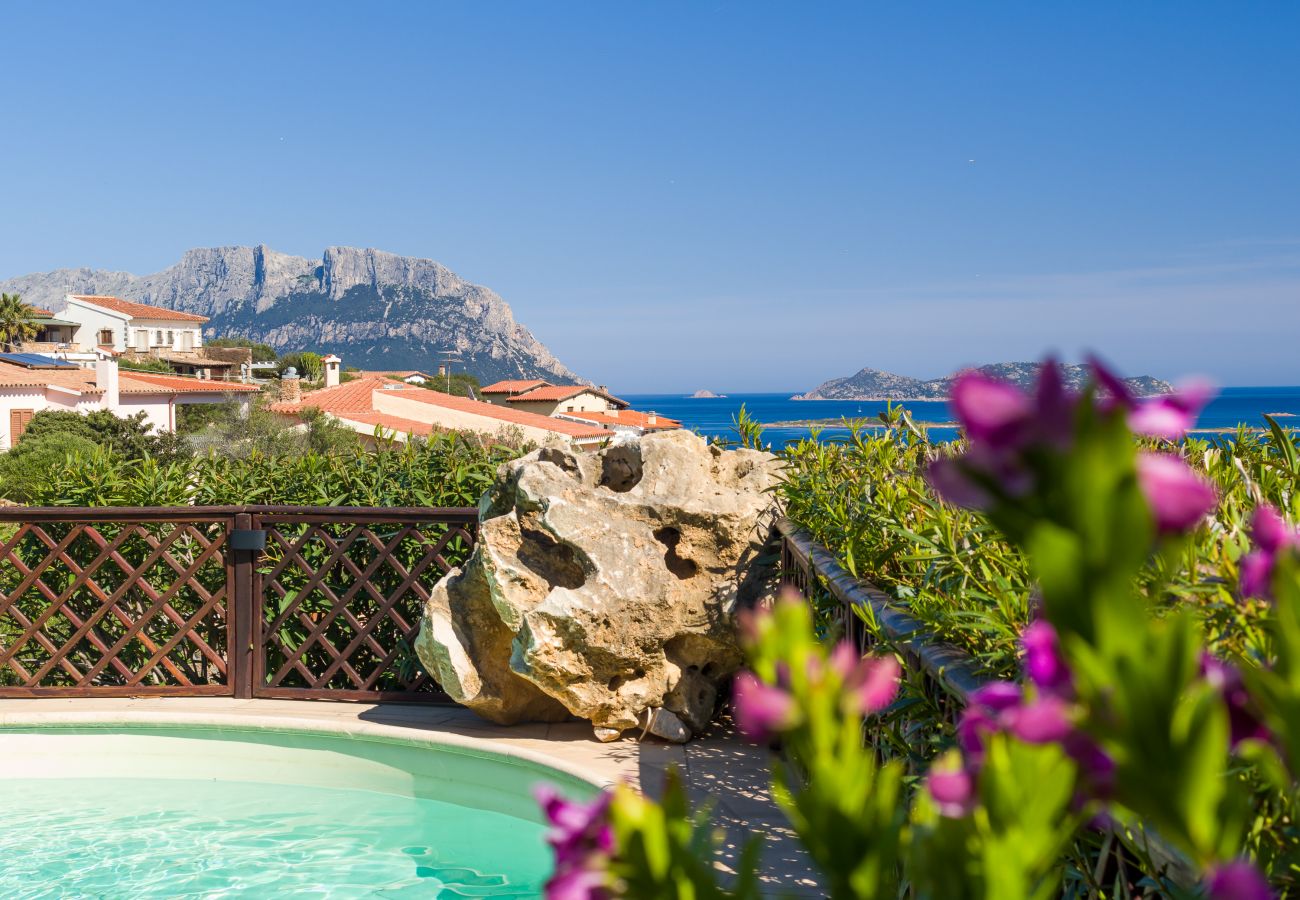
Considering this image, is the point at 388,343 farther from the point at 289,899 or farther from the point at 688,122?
the point at 289,899

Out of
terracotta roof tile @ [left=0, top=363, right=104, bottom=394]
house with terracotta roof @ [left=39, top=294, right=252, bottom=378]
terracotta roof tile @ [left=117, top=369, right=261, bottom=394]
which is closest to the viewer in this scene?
terracotta roof tile @ [left=0, top=363, right=104, bottom=394]

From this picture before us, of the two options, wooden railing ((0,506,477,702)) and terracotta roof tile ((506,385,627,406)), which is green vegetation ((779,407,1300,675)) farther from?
terracotta roof tile ((506,385,627,406))

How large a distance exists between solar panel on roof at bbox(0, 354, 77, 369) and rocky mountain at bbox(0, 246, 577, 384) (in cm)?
5267

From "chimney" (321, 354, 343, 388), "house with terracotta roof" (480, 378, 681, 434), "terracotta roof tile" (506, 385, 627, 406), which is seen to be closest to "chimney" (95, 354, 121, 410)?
"chimney" (321, 354, 343, 388)

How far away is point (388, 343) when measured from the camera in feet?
409

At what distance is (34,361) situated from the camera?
2179 inches

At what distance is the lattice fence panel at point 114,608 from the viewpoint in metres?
6.47

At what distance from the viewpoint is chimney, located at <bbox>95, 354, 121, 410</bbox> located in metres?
46.9

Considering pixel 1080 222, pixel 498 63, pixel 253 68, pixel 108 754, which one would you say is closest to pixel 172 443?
pixel 253 68

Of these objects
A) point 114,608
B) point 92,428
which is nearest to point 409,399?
point 92,428

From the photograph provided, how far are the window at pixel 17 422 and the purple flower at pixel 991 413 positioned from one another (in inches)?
1957

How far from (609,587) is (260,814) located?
7.70 ft

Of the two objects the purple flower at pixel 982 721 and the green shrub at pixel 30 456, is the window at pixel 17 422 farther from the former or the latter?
the purple flower at pixel 982 721

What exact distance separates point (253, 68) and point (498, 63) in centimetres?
1069
